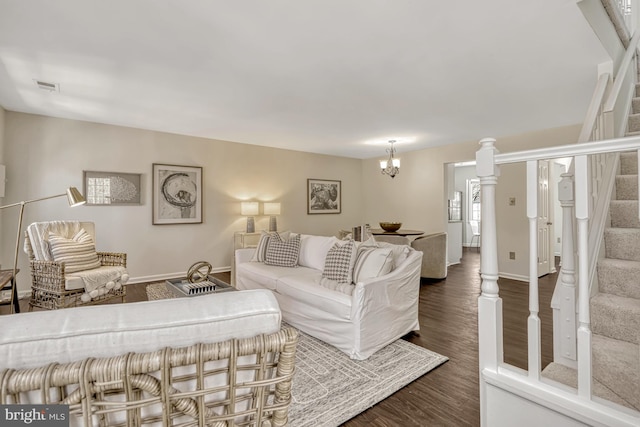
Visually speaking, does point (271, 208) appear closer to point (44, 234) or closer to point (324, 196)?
point (324, 196)

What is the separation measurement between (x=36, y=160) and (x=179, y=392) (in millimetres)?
4834

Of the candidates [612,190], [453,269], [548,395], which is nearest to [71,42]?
[548,395]

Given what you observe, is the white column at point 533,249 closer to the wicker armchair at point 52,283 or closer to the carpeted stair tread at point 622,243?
the carpeted stair tread at point 622,243

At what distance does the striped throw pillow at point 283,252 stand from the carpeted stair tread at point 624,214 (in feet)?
9.06

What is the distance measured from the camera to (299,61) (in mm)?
2664

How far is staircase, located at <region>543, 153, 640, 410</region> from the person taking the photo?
1297mm

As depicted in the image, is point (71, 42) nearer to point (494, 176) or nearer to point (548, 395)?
point (494, 176)

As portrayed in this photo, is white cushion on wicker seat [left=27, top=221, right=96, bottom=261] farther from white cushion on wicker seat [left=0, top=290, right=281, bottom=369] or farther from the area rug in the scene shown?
white cushion on wicker seat [left=0, top=290, right=281, bottom=369]

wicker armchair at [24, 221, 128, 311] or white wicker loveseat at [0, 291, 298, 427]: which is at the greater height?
white wicker loveseat at [0, 291, 298, 427]

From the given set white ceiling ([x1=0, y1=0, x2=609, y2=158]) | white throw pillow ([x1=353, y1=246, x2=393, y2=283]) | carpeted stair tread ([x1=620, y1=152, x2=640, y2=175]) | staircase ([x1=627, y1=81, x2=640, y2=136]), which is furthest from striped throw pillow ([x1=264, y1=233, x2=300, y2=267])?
staircase ([x1=627, y1=81, x2=640, y2=136])

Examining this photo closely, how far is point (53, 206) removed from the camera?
4141mm

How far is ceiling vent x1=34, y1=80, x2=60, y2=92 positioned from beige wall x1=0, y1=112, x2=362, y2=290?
3.98 feet

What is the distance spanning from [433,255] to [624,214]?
3036 millimetres

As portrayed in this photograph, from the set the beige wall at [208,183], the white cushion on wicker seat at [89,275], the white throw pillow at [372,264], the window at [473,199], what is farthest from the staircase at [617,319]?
the window at [473,199]
